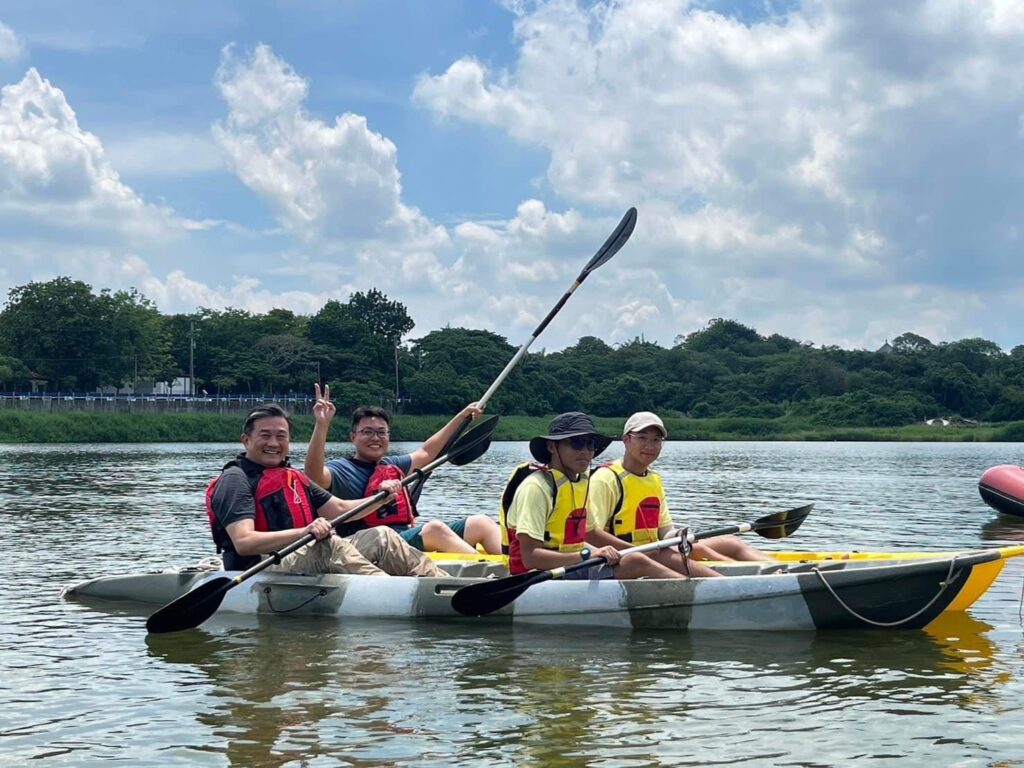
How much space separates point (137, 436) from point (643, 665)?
64671mm

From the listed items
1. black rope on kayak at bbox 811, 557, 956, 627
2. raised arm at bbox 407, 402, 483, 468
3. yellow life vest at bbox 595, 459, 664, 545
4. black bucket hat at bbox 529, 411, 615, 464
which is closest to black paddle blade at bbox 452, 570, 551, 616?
yellow life vest at bbox 595, 459, 664, 545

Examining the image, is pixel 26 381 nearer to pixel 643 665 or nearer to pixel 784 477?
pixel 784 477

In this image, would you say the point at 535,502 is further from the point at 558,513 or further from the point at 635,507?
the point at 635,507

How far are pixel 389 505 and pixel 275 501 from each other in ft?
5.10

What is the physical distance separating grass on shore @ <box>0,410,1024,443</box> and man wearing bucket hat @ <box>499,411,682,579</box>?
59.8 m

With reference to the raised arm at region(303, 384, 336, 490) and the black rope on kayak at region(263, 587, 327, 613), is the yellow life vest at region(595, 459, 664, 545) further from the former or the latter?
the black rope on kayak at region(263, 587, 327, 613)

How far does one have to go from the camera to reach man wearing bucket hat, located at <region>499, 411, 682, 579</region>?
836cm

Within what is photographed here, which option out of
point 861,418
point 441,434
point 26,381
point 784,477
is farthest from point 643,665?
point 861,418

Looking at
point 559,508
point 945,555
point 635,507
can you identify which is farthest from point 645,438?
point 945,555

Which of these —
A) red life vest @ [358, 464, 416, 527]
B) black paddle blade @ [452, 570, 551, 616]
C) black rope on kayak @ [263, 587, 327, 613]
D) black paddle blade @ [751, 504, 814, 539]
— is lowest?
black rope on kayak @ [263, 587, 327, 613]

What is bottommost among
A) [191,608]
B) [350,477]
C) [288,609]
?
[288,609]

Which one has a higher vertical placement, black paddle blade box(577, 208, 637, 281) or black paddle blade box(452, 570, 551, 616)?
black paddle blade box(577, 208, 637, 281)

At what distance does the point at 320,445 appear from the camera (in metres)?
9.61

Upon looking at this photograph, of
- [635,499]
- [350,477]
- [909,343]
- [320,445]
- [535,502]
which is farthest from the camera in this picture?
[909,343]
